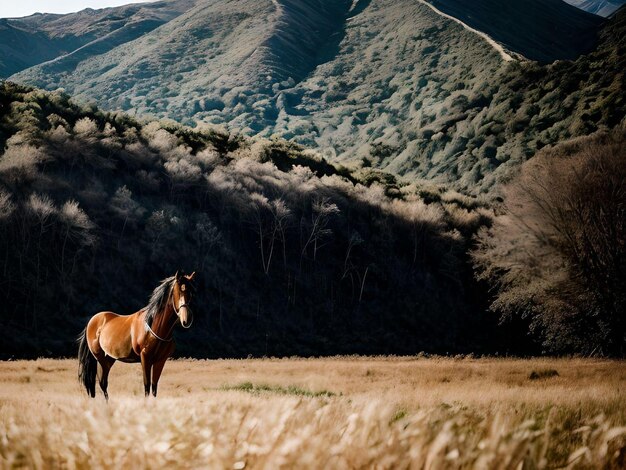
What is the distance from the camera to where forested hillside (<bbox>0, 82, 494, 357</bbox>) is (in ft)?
161

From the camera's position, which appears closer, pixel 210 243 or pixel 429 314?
pixel 210 243

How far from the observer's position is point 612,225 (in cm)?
2495

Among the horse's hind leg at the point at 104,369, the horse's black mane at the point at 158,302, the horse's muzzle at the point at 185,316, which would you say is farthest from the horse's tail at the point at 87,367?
the horse's muzzle at the point at 185,316

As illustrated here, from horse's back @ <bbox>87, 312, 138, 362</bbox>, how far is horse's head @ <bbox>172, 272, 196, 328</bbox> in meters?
1.15

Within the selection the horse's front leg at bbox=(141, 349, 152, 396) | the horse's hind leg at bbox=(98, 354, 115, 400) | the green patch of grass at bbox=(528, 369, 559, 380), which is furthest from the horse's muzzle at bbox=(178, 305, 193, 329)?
the green patch of grass at bbox=(528, 369, 559, 380)

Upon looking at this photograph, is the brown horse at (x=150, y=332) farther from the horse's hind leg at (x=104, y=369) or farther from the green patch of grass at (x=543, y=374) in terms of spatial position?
the green patch of grass at (x=543, y=374)

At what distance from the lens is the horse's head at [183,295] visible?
8719mm

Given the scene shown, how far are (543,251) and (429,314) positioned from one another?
3998 cm

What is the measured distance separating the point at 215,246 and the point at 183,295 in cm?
5307

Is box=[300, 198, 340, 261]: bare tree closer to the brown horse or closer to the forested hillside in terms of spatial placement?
the forested hillside

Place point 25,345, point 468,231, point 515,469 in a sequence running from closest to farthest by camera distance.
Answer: point 515,469 → point 25,345 → point 468,231

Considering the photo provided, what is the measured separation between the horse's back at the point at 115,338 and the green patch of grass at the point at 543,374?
17156mm

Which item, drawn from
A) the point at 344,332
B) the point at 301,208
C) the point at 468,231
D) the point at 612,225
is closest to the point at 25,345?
the point at 344,332

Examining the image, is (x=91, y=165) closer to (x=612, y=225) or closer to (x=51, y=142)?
(x=51, y=142)
